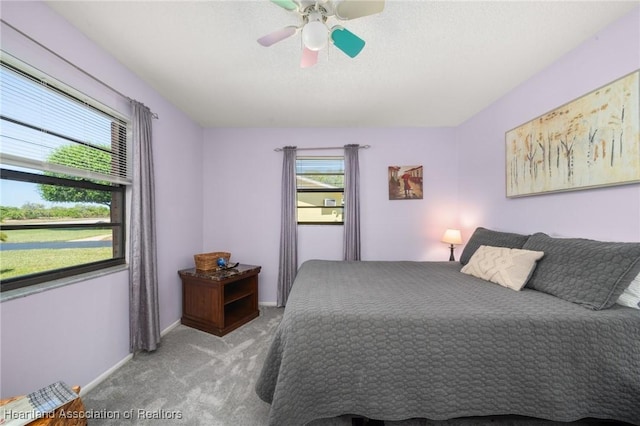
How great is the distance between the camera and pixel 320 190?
3.49 meters

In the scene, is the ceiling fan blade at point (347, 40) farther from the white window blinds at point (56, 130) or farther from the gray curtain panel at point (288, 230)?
the gray curtain panel at point (288, 230)

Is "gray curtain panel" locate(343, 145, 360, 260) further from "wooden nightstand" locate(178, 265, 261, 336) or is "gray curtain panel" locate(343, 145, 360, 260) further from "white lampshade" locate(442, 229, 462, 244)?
"wooden nightstand" locate(178, 265, 261, 336)

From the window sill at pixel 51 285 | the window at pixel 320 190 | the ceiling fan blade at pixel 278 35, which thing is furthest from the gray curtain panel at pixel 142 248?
the window at pixel 320 190

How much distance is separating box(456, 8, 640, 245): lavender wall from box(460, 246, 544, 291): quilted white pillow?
481 millimetres

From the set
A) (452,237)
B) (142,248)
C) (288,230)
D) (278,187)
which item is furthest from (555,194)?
(142,248)

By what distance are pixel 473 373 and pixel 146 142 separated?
9.75ft

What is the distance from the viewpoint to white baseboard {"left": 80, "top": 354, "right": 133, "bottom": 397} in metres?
1.63

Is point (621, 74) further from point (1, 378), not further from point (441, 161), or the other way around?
point (1, 378)

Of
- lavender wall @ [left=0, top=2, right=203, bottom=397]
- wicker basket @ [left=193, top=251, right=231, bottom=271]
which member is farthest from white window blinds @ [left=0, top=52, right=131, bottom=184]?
wicker basket @ [left=193, top=251, right=231, bottom=271]

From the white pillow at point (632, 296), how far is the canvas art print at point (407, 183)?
2141 mm

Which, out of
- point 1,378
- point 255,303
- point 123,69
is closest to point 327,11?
point 123,69

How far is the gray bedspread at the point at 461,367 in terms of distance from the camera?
1.17 m

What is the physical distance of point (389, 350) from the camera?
120cm

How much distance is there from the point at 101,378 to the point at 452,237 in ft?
12.2
